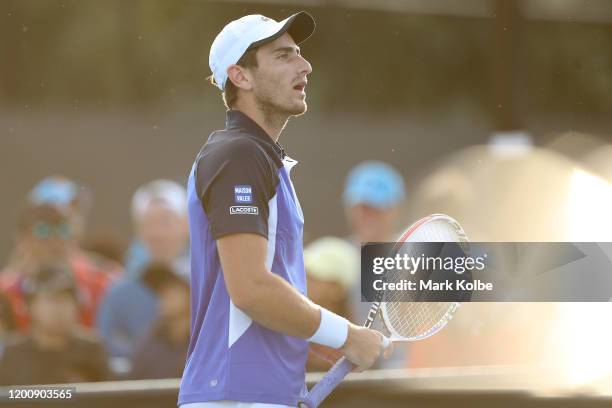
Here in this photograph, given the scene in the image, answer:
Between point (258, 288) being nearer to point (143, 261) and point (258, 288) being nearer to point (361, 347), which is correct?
point (361, 347)

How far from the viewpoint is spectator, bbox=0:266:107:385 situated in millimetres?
3871

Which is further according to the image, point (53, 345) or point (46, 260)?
point (46, 260)

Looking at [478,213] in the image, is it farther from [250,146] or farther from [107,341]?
[250,146]

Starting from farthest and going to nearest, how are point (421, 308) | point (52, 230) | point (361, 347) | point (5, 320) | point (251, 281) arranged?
point (52, 230) → point (5, 320) → point (421, 308) → point (361, 347) → point (251, 281)

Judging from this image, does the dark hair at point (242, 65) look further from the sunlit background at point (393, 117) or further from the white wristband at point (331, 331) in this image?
the sunlit background at point (393, 117)

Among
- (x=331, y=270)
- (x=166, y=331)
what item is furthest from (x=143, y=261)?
(x=331, y=270)

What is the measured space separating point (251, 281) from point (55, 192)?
2.65 metres

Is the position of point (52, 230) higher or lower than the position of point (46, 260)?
higher

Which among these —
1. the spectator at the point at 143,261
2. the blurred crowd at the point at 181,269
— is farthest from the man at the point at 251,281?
the spectator at the point at 143,261

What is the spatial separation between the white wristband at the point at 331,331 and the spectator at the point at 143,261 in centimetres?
203

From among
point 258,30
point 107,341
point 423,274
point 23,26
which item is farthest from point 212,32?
point 258,30

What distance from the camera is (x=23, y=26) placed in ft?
13.8

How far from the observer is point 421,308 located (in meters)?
2.43

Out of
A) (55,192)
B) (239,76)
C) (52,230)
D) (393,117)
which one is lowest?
(239,76)
